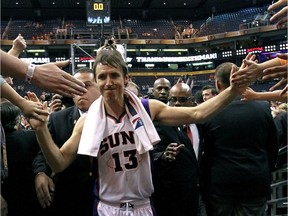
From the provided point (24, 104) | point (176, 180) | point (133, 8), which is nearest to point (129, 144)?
point (24, 104)

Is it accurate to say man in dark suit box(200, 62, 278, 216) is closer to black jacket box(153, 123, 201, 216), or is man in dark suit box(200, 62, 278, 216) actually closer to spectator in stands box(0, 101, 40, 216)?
black jacket box(153, 123, 201, 216)

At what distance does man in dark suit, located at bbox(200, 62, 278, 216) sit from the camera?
327 cm

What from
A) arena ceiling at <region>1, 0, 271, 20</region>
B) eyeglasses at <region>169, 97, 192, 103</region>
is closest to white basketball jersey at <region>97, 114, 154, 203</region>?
eyeglasses at <region>169, 97, 192, 103</region>

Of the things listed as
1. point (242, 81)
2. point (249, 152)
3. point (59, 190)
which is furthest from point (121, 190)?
point (249, 152)

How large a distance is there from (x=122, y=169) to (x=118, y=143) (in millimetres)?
160

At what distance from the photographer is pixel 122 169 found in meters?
2.43

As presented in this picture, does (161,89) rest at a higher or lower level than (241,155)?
higher

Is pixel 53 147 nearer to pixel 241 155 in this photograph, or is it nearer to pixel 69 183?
pixel 69 183

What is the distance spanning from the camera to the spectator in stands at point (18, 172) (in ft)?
9.76

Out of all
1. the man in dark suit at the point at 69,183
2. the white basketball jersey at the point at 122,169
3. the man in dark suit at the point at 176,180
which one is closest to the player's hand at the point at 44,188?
the man in dark suit at the point at 69,183

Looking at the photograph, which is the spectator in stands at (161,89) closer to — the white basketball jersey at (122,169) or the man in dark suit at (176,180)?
the man in dark suit at (176,180)

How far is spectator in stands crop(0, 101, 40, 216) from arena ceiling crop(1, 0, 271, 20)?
28209 mm

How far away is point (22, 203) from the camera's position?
9.95 feet

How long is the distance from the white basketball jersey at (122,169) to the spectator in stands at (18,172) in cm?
81
